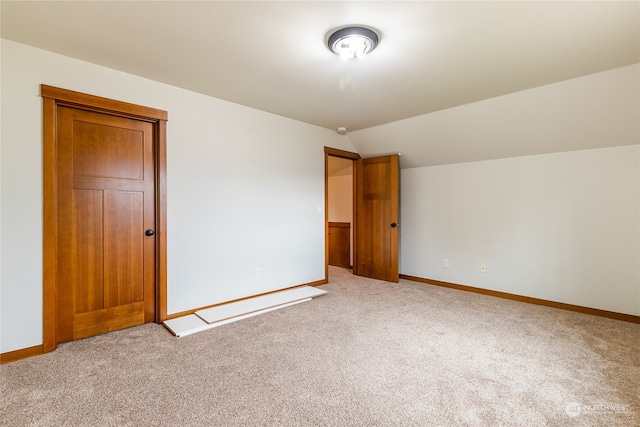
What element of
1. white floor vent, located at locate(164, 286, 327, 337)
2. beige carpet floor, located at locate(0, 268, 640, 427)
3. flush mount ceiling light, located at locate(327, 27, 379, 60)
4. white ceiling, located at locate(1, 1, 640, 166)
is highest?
→ white ceiling, located at locate(1, 1, 640, 166)

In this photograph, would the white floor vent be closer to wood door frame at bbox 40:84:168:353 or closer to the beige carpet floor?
the beige carpet floor

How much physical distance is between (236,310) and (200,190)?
136 centimetres

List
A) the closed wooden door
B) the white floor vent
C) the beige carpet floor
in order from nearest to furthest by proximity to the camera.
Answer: the beige carpet floor, the closed wooden door, the white floor vent

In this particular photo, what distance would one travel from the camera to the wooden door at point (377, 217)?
15.2ft

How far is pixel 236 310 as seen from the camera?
3.21 metres

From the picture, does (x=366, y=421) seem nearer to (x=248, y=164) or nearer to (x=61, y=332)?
(x=61, y=332)

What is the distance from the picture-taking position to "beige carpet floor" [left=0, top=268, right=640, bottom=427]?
165 cm

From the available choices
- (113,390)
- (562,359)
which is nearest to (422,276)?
(562,359)

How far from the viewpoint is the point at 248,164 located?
3.64m

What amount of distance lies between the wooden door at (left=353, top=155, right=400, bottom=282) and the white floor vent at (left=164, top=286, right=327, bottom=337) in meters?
1.31

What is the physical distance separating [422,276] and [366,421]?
11.4 feet

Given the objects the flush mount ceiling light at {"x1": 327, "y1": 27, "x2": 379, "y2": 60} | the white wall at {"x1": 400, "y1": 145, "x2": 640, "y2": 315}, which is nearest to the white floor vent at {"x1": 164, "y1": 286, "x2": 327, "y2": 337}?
the white wall at {"x1": 400, "y1": 145, "x2": 640, "y2": 315}

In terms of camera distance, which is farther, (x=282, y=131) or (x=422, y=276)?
(x=422, y=276)

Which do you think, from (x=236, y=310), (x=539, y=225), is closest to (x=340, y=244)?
(x=236, y=310)
